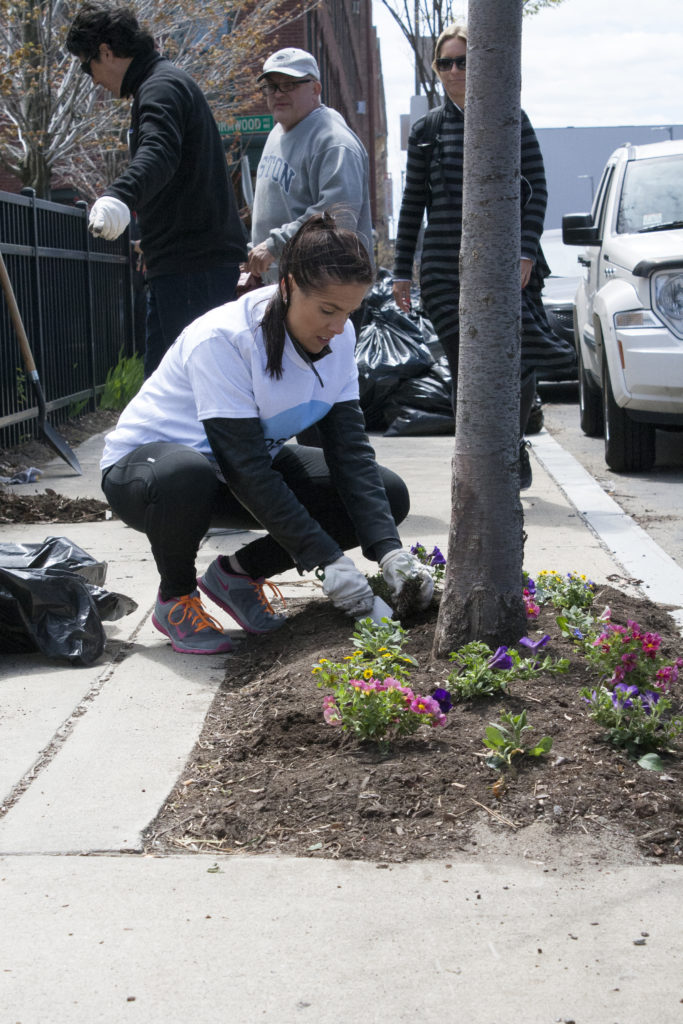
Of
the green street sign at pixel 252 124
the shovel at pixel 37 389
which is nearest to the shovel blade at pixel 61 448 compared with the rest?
the shovel at pixel 37 389

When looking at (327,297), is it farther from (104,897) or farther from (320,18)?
(320,18)

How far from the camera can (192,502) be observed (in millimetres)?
3529

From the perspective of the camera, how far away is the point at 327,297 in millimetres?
3238

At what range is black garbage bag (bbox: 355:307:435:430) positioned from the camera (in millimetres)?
8805

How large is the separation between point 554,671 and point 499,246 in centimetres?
106

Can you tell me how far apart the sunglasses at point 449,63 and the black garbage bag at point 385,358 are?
359 cm

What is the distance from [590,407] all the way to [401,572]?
589 cm

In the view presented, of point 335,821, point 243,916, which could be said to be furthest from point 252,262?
point 243,916

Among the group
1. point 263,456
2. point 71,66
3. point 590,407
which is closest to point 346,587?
point 263,456

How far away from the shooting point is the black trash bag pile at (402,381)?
8.66m

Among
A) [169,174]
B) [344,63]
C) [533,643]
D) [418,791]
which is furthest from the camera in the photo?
[344,63]

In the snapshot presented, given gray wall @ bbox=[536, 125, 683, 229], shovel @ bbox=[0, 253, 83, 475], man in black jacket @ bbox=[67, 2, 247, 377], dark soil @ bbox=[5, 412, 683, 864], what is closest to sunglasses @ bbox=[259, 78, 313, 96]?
man in black jacket @ bbox=[67, 2, 247, 377]

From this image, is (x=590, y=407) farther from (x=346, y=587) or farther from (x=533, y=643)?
(x=533, y=643)

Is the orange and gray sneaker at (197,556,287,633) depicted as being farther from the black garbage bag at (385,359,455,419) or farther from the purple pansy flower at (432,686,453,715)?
the black garbage bag at (385,359,455,419)
